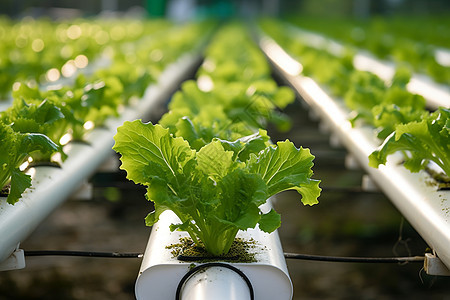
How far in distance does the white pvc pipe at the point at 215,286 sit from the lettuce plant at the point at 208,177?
0.21m

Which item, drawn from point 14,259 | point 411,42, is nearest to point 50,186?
point 14,259

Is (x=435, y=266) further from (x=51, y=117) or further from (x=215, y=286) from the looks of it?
(x=51, y=117)

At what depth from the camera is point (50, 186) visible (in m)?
3.72

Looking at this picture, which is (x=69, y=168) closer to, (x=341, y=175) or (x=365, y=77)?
(x=365, y=77)

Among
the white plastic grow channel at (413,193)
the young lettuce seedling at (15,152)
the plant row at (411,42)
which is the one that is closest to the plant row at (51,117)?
the young lettuce seedling at (15,152)

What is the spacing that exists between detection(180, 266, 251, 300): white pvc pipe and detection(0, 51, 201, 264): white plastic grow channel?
92cm

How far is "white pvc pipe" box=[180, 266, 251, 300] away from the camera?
7.85ft

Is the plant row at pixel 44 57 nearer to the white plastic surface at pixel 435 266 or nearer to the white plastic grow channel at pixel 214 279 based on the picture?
the white plastic grow channel at pixel 214 279

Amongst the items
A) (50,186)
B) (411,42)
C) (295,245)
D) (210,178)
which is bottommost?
(411,42)

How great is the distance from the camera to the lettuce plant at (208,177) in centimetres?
265

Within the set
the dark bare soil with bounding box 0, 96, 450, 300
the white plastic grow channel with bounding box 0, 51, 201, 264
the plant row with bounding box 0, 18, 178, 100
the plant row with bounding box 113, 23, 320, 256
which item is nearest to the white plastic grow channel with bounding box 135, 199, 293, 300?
the plant row with bounding box 113, 23, 320, 256

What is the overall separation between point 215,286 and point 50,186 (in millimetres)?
1627

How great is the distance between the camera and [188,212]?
277 cm

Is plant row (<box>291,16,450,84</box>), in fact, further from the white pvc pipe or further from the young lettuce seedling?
the white pvc pipe
